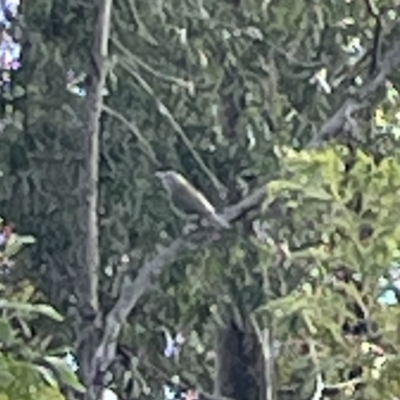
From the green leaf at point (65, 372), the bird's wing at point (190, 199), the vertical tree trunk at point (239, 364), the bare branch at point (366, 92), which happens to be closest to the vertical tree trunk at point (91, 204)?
the bird's wing at point (190, 199)

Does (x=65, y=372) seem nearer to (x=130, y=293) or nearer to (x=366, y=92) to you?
(x=130, y=293)

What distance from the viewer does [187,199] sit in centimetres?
510

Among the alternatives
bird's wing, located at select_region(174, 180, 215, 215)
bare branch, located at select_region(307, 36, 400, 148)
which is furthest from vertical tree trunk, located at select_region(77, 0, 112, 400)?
bare branch, located at select_region(307, 36, 400, 148)

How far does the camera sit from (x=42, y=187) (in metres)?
5.66

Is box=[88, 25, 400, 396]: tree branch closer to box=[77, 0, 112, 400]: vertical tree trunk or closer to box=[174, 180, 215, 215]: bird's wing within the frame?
box=[77, 0, 112, 400]: vertical tree trunk

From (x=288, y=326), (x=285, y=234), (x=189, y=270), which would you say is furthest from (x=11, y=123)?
(x=288, y=326)

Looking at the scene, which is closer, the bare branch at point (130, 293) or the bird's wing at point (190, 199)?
the bird's wing at point (190, 199)

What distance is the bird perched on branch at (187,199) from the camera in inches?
199

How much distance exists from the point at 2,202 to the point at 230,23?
Result: 105cm

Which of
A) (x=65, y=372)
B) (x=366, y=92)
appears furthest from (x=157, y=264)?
(x=65, y=372)

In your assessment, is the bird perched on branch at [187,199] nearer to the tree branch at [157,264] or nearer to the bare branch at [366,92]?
the tree branch at [157,264]

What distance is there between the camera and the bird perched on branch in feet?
16.5

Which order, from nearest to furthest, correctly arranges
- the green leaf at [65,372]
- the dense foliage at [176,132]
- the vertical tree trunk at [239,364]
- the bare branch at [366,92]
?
the green leaf at [65,372]
the bare branch at [366,92]
the dense foliage at [176,132]
the vertical tree trunk at [239,364]

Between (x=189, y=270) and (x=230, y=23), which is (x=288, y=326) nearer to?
(x=189, y=270)
